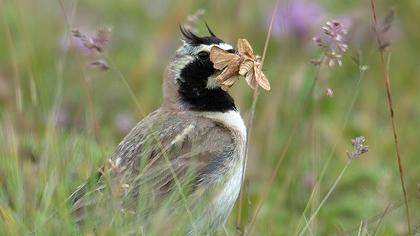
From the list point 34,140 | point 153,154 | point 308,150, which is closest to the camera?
point 153,154

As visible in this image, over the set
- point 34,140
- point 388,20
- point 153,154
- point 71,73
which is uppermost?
point 388,20

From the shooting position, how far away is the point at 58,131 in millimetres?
5062

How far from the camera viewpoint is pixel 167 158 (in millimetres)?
4527

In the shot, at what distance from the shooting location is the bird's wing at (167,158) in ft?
14.1

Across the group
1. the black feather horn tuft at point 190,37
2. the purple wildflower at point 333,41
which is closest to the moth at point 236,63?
the black feather horn tuft at point 190,37

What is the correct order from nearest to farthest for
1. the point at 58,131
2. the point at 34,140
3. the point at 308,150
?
1. the point at 58,131
2. the point at 34,140
3. the point at 308,150

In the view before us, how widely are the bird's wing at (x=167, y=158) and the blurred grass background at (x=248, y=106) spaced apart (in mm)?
115

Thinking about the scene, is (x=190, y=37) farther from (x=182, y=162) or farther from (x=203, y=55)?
(x=182, y=162)

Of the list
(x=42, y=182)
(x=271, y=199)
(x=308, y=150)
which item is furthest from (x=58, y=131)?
(x=308, y=150)

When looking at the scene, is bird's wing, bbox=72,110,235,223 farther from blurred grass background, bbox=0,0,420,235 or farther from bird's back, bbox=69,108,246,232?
blurred grass background, bbox=0,0,420,235

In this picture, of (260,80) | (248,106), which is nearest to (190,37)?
(260,80)

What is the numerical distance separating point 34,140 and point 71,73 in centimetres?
261

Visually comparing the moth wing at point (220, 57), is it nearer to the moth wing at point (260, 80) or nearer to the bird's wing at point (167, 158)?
the moth wing at point (260, 80)

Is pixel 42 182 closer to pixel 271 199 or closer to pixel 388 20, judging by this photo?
pixel 388 20
